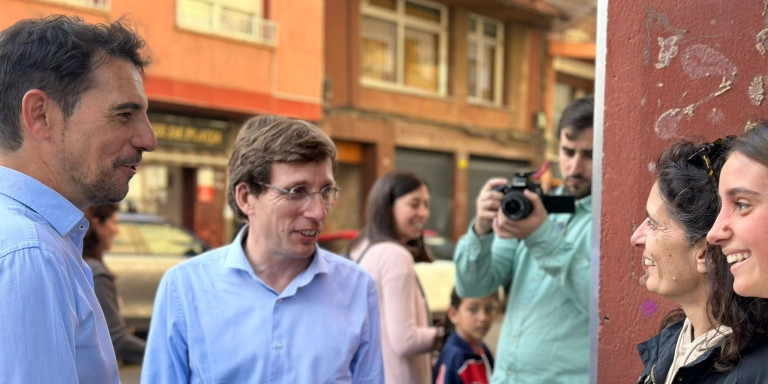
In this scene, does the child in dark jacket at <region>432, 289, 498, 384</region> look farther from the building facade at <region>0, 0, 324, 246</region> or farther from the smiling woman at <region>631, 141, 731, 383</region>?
the building facade at <region>0, 0, 324, 246</region>

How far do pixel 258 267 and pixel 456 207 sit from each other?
16.7 metres

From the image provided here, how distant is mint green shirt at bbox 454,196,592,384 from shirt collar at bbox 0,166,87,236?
65.7 inches

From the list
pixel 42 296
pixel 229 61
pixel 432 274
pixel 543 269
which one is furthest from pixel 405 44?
pixel 42 296

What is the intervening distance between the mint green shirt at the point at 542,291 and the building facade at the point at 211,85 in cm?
993

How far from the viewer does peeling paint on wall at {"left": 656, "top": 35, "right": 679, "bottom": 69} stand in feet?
7.62

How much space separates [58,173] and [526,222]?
1678mm

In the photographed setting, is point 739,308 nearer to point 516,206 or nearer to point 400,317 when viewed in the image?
point 516,206

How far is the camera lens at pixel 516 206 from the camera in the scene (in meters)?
2.90

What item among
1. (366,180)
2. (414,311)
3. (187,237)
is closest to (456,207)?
(366,180)

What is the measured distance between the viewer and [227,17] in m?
14.0

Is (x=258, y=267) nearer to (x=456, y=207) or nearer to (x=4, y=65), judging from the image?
(x=4, y=65)

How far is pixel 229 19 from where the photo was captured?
14016 mm

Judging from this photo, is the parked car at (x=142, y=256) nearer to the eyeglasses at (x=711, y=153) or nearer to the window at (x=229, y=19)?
the window at (x=229, y=19)

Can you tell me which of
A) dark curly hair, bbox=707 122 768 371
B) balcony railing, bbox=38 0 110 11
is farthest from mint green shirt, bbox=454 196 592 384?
balcony railing, bbox=38 0 110 11
